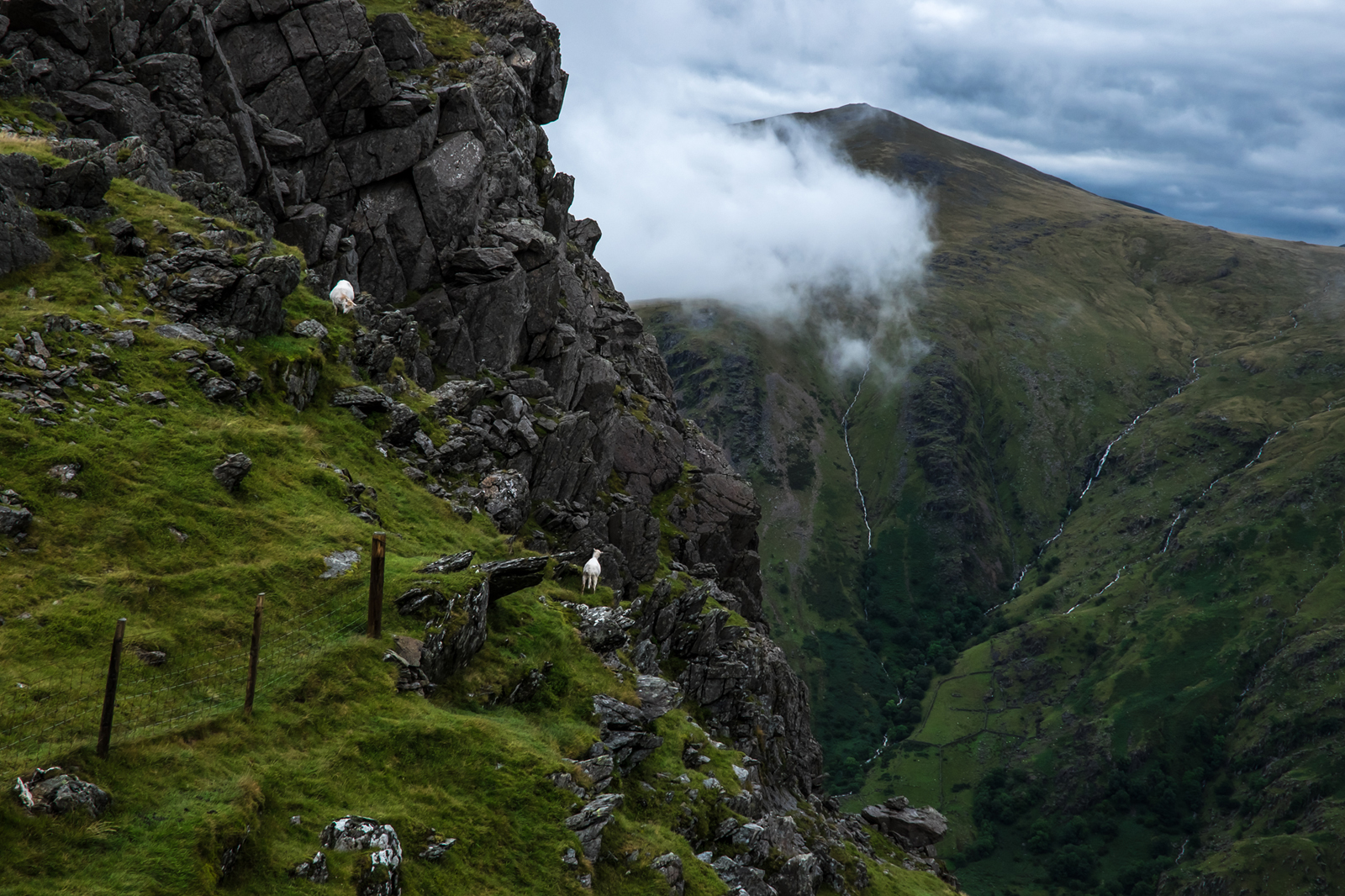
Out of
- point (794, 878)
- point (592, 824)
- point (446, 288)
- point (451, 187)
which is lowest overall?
point (794, 878)

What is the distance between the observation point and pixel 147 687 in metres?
25.4

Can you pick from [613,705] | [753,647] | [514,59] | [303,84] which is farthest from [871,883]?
[514,59]

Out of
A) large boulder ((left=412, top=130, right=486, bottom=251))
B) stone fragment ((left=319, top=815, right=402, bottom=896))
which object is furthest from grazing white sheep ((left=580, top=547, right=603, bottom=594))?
large boulder ((left=412, top=130, right=486, bottom=251))

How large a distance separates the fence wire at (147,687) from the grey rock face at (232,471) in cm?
714

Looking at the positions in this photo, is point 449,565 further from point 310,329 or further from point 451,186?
point 451,186

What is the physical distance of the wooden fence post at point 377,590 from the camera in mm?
29359

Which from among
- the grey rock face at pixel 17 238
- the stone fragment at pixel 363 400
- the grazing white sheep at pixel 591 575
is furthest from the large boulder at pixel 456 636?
the grey rock face at pixel 17 238

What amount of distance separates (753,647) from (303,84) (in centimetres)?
5972

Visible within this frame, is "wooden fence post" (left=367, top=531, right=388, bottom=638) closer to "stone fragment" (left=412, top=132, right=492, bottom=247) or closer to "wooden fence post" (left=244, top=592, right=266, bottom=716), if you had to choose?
"wooden fence post" (left=244, top=592, right=266, bottom=716)

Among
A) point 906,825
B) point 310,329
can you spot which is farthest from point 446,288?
point 906,825

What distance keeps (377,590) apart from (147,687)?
22.9ft

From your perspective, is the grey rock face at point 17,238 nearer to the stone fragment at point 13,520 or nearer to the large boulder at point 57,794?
the stone fragment at point 13,520

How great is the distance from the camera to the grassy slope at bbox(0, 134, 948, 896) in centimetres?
2178

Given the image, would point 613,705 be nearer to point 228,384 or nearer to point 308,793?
point 308,793
